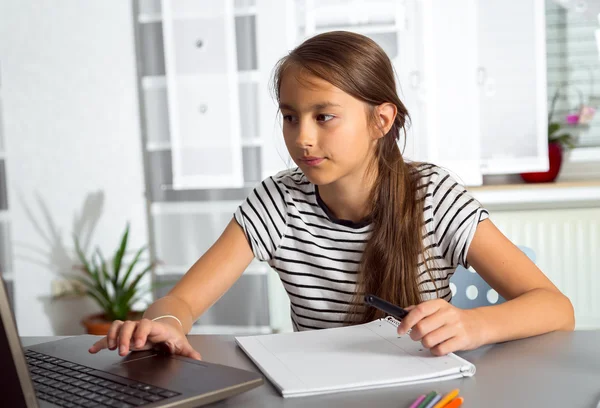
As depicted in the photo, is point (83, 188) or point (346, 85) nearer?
point (346, 85)

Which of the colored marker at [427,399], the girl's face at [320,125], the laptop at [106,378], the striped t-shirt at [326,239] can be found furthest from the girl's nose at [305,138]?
the colored marker at [427,399]

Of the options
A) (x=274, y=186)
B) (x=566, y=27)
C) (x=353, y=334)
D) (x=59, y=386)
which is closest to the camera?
(x=59, y=386)

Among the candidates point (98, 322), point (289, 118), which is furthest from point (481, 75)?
point (98, 322)

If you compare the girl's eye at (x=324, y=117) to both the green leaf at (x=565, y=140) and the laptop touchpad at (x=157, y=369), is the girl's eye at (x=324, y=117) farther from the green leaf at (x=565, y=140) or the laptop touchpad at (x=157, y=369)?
the green leaf at (x=565, y=140)

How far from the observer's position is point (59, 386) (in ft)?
2.78

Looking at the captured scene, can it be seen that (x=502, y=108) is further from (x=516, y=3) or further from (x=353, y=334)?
(x=353, y=334)

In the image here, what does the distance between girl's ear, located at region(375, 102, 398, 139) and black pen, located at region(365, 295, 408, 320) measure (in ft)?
1.71

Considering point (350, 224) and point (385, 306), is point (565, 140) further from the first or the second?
point (385, 306)

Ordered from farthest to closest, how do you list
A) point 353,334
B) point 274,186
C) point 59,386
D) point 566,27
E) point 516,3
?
point 566,27, point 516,3, point 274,186, point 353,334, point 59,386

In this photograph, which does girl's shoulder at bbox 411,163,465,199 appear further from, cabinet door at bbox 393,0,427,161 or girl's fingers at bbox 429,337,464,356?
cabinet door at bbox 393,0,427,161

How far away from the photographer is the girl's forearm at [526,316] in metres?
1.01

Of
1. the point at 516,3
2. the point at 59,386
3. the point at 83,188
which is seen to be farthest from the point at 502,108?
the point at 59,386

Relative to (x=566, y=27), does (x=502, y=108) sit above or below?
below

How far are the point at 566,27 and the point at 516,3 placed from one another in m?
0.34
